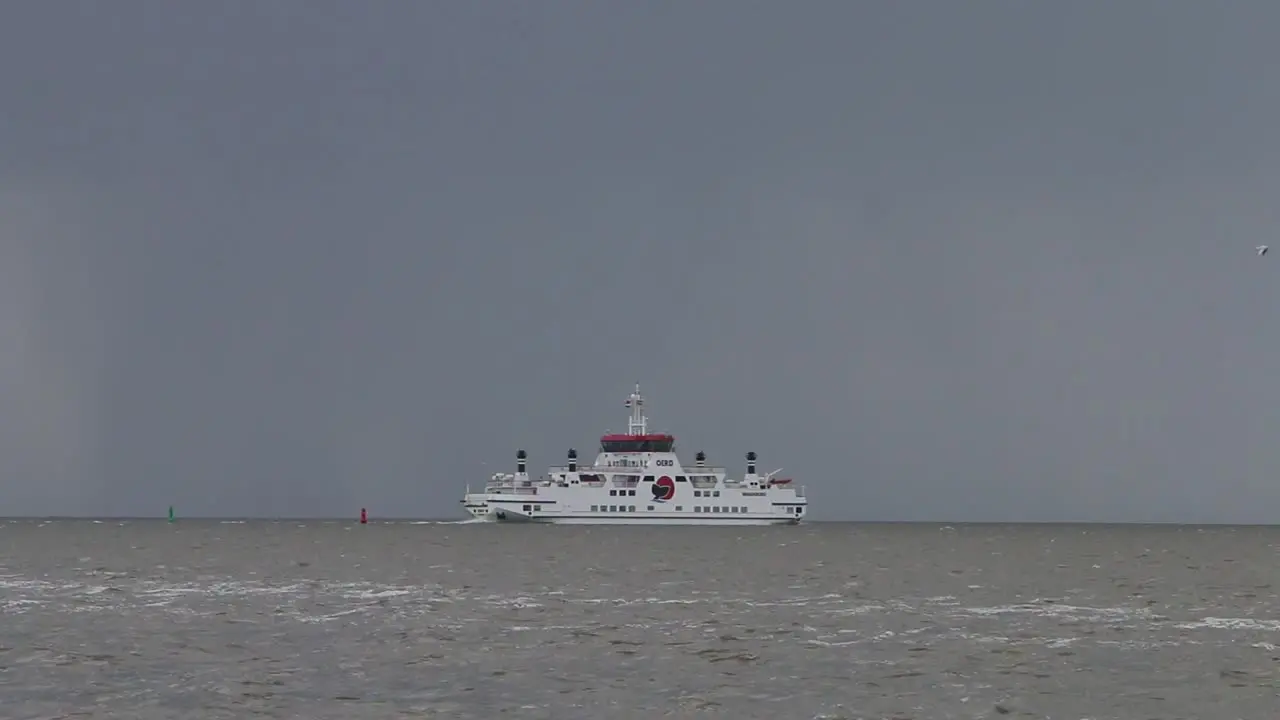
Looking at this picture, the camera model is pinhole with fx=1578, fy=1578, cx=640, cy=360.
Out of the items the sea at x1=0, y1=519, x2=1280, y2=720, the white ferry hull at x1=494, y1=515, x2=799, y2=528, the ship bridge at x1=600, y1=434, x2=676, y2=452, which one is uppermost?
the ship bridge at x1=600, y1=434, x2=676, y2=452

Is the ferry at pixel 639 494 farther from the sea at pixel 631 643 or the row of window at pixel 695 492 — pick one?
the sea at pixel 631 643

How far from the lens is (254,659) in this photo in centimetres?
3984

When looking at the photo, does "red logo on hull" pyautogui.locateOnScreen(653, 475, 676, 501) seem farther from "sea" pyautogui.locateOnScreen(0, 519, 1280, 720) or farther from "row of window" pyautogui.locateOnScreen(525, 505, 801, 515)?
"sea" pyautogui.locateOnScreen(0, 519, 1280, 720)

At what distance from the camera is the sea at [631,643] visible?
109 ft

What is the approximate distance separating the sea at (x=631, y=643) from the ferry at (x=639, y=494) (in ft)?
230

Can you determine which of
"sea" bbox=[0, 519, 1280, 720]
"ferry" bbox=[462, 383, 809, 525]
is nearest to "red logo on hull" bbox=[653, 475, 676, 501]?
"ferry" bbox=[462, 383, 809, 525]

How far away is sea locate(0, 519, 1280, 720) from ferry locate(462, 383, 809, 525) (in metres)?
70.0

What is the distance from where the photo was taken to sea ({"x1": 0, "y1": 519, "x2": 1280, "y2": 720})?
109 ft

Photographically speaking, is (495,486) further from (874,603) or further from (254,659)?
(254,659)

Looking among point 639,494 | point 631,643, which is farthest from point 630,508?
point 631,643

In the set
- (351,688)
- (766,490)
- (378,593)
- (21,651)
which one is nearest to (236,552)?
(378,593)

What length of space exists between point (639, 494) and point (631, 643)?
11357 centimetres

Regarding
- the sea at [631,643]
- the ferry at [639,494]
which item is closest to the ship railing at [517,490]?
the ferry at [639,494]

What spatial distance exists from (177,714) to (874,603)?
34311 millimetres
